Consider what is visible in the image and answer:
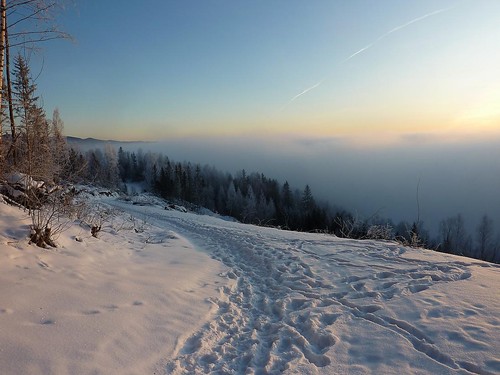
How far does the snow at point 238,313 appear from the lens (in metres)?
3.23

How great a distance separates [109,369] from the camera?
9.88 ft

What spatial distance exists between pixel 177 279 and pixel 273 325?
2.37 m

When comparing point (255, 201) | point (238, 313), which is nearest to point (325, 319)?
point (238, 313)

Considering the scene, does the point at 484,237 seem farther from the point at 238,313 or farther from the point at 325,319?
the point at 238,313

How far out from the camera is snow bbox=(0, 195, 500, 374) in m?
3.23

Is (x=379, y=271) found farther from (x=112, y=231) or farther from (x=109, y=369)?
(x=112, y=231)

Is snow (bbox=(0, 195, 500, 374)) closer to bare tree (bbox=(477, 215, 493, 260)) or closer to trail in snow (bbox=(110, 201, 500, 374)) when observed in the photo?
trail in snow (bbox=(110, 201, 500, 374))

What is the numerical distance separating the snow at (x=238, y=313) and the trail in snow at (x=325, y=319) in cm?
2

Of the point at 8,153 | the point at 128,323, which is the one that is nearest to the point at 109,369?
the point at 128,323

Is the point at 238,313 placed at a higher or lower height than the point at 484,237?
higher

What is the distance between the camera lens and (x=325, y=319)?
452 cm

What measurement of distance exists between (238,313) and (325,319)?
137cm

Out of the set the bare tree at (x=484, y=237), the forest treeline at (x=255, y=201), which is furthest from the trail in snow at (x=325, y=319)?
the bare tree at (x=484, y=237)

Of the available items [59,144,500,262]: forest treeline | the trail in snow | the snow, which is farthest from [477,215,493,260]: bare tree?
the snow
